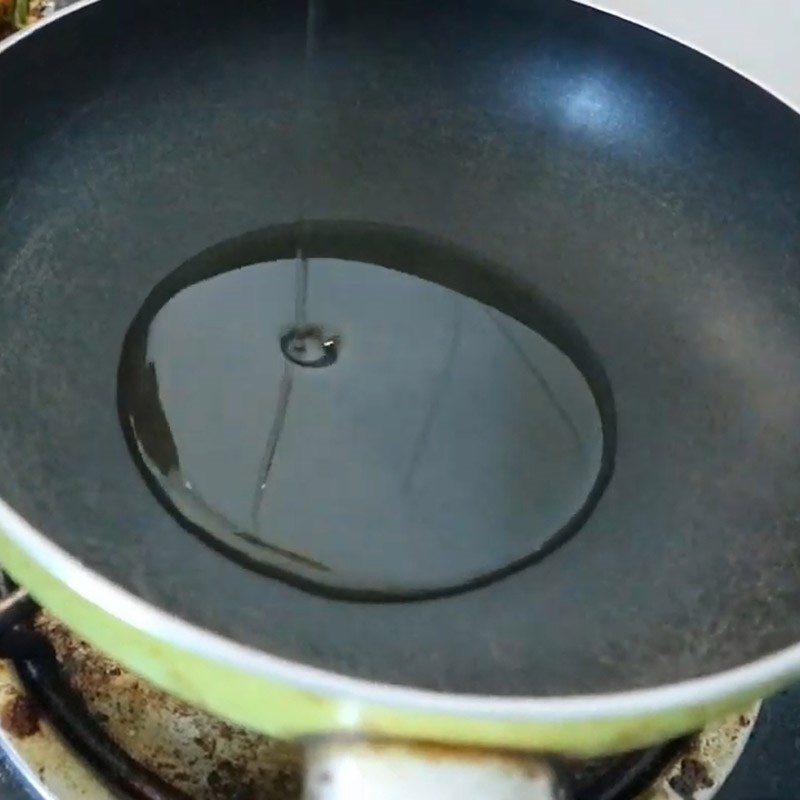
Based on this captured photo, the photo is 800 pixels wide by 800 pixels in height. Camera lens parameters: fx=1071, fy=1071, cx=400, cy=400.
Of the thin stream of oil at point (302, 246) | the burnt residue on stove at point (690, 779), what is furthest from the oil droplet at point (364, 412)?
the burnt residue on stove at point (690, 779)

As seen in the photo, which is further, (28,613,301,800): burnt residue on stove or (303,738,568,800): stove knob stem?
(28,613,301,800): burnt residue on stove

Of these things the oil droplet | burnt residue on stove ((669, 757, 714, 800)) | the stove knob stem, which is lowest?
burnt residue on stove ((669, 757, 714, 800))

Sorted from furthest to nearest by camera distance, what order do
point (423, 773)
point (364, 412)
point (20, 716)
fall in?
1. point (364, 412)
2. point (20, 716)
3. point (423, 773)

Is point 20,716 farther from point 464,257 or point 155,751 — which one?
point 464,257

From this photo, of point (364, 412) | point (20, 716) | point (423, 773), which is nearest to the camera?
point (423, 773)

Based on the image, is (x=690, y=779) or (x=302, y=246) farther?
(x=302, y=246)

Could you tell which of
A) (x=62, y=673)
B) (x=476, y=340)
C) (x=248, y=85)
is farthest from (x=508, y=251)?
(x=62, y=673)

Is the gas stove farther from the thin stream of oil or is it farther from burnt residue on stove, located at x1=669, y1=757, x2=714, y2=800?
the thin stream of oil

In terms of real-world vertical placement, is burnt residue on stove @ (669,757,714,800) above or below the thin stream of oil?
below

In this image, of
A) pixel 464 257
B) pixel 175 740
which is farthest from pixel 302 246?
pixel 175 740

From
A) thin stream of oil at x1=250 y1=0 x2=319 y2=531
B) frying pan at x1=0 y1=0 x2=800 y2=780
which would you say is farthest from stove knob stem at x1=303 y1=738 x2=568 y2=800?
thin stream of oil at x1=250 y1=0 x2=319 y2=531
